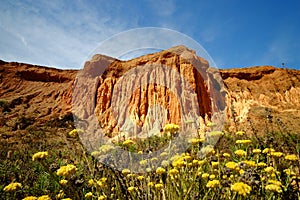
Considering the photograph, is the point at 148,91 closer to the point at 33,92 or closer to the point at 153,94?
the point at 153,94

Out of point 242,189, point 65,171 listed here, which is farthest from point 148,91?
point 242,189

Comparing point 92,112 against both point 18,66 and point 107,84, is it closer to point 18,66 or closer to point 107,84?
point 107,84

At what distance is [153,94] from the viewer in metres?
33.3

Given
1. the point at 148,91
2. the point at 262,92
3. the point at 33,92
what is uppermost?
the point at 262,92

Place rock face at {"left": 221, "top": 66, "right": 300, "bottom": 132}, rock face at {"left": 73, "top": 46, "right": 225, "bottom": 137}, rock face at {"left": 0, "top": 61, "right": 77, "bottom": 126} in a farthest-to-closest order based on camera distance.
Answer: rock face at {"left": 0, "top": 61, "right": 77, "bottom": 126}
rock face at {"left": 221, "top": 66, "right": 300, "bottom": 132}
rock face at {"left": 73, "top": 46, "right": 225, "bottom": 137}

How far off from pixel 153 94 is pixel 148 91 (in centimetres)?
90

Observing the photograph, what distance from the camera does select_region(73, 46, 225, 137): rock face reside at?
31609 millimetres

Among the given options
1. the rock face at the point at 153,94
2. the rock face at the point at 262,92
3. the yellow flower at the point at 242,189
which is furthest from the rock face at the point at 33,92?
the yellow flower at the point at 242,189

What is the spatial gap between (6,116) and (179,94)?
25849mm

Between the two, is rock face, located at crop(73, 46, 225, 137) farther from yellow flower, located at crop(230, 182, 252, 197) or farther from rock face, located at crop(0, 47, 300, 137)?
yellow flower, located at crop(230, 182, 252, 197)

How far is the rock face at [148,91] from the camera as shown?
3161 cm

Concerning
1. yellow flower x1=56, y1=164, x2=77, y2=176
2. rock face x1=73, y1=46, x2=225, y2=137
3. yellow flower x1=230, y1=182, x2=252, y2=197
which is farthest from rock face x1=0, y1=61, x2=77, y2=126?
yellow flower x1=230, y1=182, x2=252, y2=197

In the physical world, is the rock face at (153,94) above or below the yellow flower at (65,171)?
above

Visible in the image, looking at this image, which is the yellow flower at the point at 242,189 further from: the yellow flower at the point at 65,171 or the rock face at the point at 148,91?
the rock face at the point at 148,91
